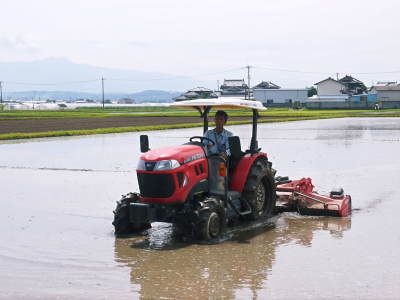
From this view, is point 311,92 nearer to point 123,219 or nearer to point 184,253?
point 123,219

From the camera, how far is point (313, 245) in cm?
784

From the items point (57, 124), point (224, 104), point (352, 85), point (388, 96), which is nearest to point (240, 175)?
point (224, 104)

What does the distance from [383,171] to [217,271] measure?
1019cm

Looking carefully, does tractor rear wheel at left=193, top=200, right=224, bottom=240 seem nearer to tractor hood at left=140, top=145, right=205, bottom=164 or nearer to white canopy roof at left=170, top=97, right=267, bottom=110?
tractor hood at left=140, top=145, right=205, bottom=164

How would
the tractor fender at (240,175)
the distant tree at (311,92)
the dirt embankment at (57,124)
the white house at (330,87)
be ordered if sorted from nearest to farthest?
1. the tractor fender at (240,175)
2. the dirt embankment at (57,124)
3. the white house at (330,87)
4. the distant tree at (311,92)

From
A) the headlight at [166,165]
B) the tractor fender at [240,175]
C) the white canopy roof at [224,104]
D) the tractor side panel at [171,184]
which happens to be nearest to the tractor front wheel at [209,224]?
the tractor side panel at [171,184]

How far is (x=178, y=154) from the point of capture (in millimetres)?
7676

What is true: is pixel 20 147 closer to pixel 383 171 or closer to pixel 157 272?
pixel 383 171

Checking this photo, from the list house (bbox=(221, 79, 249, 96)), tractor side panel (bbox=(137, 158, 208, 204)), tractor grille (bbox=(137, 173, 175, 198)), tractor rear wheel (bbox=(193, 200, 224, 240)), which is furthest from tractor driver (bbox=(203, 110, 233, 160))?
house (bbox=(221, 79, 249, 96))

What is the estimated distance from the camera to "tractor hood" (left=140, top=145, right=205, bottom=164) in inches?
301

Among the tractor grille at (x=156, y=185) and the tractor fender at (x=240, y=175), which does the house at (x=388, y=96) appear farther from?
the tractor grille at (x=156, y=185)

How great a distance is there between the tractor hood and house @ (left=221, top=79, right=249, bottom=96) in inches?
5499

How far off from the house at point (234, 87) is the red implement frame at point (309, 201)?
137 m

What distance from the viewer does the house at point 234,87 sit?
148m
